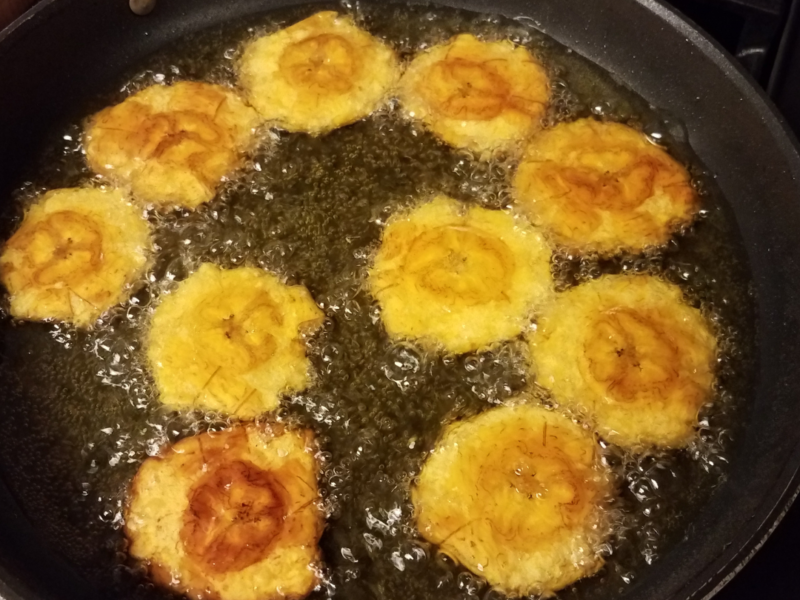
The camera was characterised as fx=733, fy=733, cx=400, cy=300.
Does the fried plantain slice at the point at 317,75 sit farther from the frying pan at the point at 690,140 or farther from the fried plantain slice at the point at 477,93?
the frying pan at the point at 690,140

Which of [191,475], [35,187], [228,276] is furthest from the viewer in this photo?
[35,187]

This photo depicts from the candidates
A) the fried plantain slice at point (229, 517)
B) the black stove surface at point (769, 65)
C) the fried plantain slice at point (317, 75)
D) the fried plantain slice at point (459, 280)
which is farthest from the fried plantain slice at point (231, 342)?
the black stove surface at point (769, 65)

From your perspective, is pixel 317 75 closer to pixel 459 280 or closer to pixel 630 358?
pixel 459 280

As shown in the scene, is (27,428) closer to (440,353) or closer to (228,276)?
(228,276)

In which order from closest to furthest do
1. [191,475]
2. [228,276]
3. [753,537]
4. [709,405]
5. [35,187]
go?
Answer: [753,537] → [191,475] → [709,405] → [228,276] → [35,187]

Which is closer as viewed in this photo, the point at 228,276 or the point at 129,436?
the point at 129,436

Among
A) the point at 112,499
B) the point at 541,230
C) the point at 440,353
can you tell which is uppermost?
the point at 541,230

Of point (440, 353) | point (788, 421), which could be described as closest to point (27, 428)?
point (440, 353)

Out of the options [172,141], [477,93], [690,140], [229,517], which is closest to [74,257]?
[172,141]
